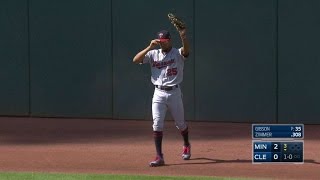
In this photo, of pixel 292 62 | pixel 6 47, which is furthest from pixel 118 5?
pixel 292 62

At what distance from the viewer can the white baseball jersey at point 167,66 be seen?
33.8 feet

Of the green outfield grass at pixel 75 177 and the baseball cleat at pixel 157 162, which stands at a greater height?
the baseball cleat at pixel 157 162

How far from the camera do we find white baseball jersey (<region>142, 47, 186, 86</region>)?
10.3 m

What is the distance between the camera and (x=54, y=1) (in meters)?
16.1

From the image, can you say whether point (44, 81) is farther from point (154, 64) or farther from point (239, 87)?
point (154, 64)

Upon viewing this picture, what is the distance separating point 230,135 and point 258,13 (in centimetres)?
281

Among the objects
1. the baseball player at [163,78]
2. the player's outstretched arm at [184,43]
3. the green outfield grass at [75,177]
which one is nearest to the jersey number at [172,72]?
the baseball player at [163,78]

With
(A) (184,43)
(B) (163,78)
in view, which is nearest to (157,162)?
(B) (163,78)
